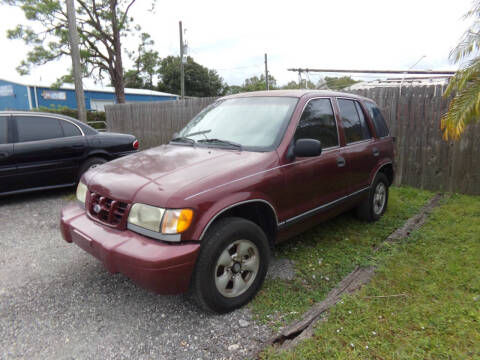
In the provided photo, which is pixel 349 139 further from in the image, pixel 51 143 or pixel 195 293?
pixel 51 143

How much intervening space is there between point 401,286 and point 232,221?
1.74 meters

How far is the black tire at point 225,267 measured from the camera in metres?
2.45

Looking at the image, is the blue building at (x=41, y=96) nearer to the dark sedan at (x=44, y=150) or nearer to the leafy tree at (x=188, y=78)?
the leafy tree at (x=188, y=78)

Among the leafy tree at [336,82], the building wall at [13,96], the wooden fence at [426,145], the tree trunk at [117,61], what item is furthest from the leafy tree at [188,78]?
the wooden fence at [426,145]

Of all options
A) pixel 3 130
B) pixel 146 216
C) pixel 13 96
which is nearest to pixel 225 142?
pixel 146 216

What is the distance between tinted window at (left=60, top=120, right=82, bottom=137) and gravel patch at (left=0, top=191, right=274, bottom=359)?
120 inches

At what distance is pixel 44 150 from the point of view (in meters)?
5.80

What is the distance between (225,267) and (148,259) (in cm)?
66

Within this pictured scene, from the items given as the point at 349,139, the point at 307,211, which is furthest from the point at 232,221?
the point at 349,139

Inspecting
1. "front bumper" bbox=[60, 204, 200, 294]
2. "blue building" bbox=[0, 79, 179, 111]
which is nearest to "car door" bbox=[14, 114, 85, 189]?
"front bumper" bbox=[60, 204, 200, 294]

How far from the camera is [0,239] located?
4.38m

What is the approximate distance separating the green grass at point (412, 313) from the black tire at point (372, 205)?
0.79 metres

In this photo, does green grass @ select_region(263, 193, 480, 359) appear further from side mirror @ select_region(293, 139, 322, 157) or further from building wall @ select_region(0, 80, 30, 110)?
building wall @ select_region(0, 80, 30, 110)

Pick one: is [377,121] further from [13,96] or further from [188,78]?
[188,78]
